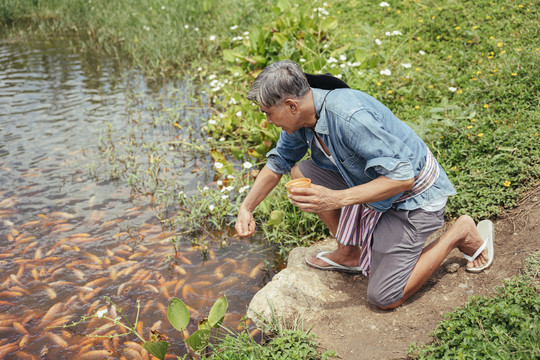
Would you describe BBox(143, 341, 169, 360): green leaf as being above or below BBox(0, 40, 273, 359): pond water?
above

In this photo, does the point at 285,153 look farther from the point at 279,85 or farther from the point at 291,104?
the point at 279,85

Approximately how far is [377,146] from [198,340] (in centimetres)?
158

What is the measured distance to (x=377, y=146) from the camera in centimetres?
266

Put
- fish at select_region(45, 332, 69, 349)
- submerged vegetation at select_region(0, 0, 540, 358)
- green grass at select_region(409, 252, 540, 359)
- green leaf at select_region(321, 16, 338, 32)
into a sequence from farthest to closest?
green leaf at select_region(321, 16, 338, 32), submerged vegetation at select_region(0, 0, 540, 358), fish at select_region(45, 332, 69, 349), green grass at select_region(409, 252, 540, 359)

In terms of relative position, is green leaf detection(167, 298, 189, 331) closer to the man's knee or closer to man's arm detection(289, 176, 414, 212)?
man's arm detection(289, 176, 414, 212)

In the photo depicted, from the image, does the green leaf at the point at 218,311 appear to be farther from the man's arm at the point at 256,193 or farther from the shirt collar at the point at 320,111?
the shirt collar at the point at 320,111

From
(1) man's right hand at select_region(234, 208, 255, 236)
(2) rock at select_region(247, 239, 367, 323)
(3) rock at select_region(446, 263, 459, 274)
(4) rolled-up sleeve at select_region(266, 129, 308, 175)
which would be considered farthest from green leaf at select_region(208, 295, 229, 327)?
(3) rock at select_region(446, 263, 459, 274)

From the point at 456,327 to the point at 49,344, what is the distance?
268 cm

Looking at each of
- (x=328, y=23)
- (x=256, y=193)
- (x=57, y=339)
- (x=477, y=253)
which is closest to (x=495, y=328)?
(x=477, y=253)

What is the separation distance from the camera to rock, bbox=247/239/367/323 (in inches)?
125

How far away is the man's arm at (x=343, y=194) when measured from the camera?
Answer: 2660 mm

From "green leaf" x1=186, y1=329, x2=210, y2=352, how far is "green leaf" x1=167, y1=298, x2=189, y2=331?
0.14 meters

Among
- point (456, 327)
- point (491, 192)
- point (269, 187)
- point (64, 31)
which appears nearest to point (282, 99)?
point (269, 187)

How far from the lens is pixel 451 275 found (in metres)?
3.37
